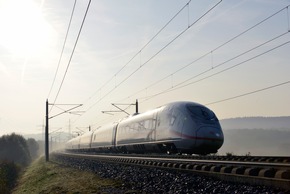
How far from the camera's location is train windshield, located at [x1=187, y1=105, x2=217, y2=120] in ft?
72.4

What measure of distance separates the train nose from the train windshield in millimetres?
802

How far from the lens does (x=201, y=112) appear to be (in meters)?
22.5

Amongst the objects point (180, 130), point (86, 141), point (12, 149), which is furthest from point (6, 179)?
point (12, 149)

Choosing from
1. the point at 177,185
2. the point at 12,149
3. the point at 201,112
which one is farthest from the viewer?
the point at 12,149

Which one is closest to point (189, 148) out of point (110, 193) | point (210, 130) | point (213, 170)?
point (210, 130)

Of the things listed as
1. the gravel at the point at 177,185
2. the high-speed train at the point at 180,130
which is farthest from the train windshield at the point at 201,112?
the gravel at the point at 177,185

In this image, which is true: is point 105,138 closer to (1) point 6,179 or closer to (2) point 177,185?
(1) point 6,179

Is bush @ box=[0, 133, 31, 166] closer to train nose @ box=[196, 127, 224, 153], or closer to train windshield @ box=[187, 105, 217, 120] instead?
train windshield @ box=[187, 105, 217, 120]

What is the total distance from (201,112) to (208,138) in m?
1.70

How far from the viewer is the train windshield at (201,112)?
22.1m

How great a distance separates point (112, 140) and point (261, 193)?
31.0m

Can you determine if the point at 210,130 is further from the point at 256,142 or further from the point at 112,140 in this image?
the point at 256,142

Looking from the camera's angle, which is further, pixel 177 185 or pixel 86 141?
pixel 86 141

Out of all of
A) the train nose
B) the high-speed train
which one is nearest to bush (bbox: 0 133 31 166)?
the high-speed train
